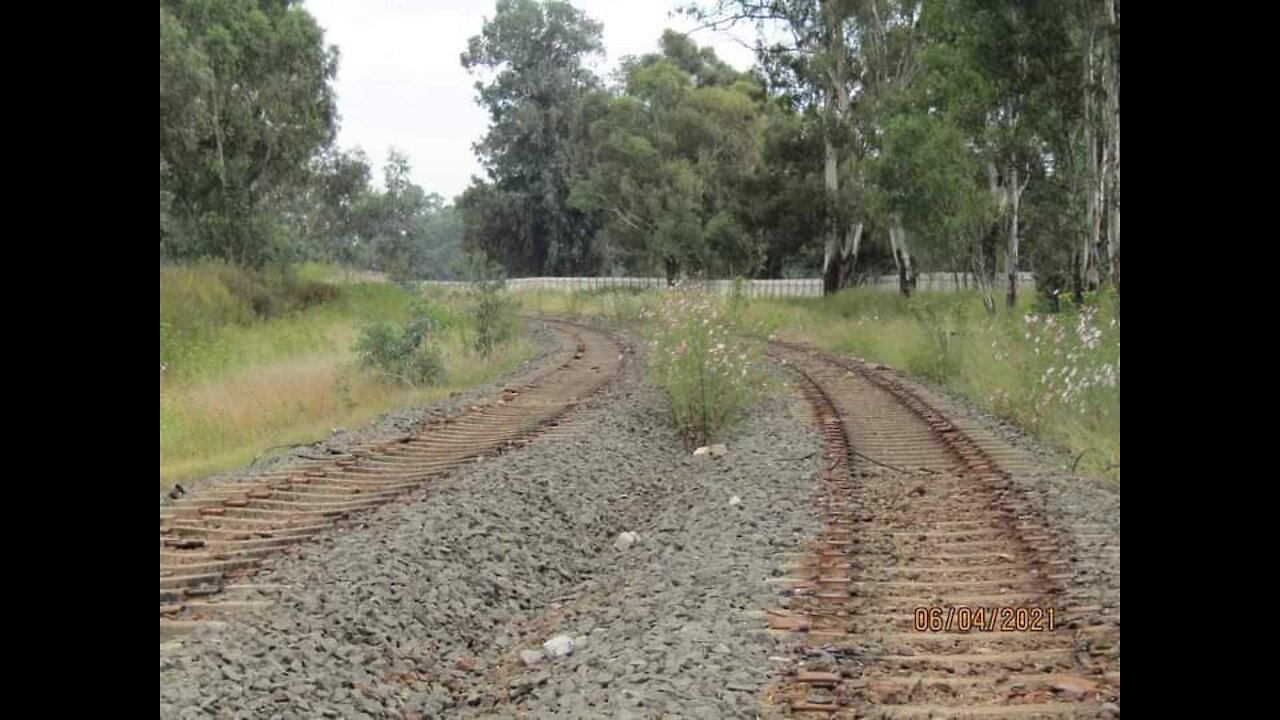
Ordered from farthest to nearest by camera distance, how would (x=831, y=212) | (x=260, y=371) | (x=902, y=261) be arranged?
(x=831, y=212) → (x=902, y=261) → (x=260, y=371)

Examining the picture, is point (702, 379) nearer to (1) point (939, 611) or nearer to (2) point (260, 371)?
(1) point (939, 611)

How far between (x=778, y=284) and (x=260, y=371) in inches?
1104

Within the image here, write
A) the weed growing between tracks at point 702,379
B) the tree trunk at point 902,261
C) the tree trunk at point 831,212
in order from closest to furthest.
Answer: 1. the weed growing between tracks at point 702,379
2. the tree trunk at point 902,261
3. the tree trunk at point 831,212

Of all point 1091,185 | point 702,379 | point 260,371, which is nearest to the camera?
point 702,379

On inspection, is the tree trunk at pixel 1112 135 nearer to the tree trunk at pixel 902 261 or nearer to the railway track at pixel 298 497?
the railway track at pixel 298 497

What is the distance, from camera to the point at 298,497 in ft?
25.6

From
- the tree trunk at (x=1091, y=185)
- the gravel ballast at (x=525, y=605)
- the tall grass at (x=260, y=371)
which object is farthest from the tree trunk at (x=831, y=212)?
the gravel ballast at (x=525, y=605)

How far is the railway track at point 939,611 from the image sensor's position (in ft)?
12.4

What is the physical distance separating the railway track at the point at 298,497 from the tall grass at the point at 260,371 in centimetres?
136

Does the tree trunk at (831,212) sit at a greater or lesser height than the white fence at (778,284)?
greater

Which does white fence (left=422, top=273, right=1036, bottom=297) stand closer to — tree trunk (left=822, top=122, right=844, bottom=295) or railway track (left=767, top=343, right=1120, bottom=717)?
tree trunk (left=822, top=122, right=844, bottom=295)

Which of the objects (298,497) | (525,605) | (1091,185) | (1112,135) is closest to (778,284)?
(1091,185)
